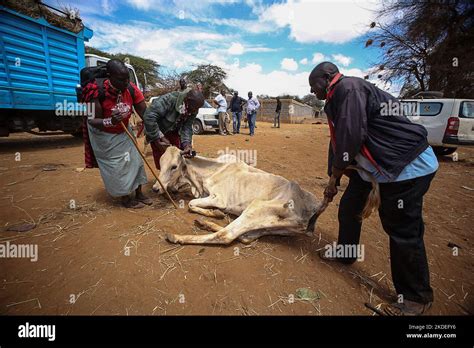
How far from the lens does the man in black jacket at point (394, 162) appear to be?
6.53 feet

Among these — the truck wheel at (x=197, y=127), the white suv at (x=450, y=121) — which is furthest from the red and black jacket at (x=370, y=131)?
the truck wheel at (x=197, y=127)

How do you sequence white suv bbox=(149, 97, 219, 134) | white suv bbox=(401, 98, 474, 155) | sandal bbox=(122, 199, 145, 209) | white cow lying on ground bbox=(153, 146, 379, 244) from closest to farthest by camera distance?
white cow lying on ground bbox=(153, 146, 379, 244), sandal bbox=(122, 199, 145, 209), white suv bbox=(401, 98, 474, 155), white suv bbox=(149, 97, 219, 134)

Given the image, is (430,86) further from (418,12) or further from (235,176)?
(235,176)

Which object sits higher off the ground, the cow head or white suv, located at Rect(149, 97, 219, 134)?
white suv, located at Rect(149, 97, 219, 134)

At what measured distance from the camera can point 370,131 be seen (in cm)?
211

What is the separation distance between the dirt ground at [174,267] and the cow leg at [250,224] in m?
0.11

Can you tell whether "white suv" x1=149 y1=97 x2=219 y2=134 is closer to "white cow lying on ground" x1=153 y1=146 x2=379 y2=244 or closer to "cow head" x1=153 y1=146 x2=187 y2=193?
"white cow lying on ground" x1=153 y1=146 x2=379 y2=244

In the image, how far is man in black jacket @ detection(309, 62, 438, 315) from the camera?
1.99 m

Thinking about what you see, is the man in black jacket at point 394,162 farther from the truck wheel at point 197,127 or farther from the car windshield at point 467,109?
the truck wheel at point 197,127

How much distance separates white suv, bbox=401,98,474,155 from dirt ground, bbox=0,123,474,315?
4553 millimetres

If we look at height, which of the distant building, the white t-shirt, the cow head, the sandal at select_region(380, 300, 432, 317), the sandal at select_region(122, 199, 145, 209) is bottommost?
the sandal at select_region(380, 300, 432, 317)

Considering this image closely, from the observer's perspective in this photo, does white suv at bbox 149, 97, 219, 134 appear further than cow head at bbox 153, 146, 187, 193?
Yes

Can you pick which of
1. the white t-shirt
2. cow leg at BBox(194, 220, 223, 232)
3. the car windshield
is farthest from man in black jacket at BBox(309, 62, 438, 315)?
the white t-shirt
